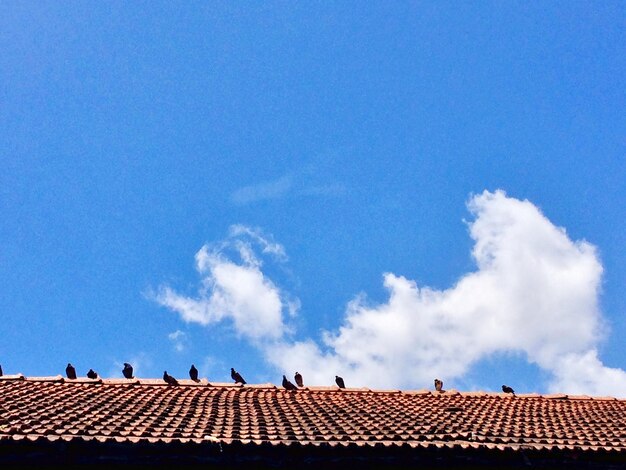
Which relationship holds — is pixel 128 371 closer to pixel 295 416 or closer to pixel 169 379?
pixel 169 379

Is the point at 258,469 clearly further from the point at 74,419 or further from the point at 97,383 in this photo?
the point at 97,383

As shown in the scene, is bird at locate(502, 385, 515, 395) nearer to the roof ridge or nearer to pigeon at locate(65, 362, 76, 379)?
the roof ridge

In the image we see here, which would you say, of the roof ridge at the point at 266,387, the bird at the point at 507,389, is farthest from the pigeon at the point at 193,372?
the bird at the point at 507,389

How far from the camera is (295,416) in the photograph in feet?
25.6

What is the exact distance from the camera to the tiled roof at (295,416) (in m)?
6.48

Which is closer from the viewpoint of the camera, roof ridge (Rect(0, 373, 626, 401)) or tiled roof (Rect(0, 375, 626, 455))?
tiled roof (Rect(0, 375, 626, 455))

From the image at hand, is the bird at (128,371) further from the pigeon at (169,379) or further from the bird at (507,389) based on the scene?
the bird at (507,389)

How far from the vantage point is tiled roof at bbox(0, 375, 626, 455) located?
21.3 ft

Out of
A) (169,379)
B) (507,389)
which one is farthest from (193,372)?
(507,389)

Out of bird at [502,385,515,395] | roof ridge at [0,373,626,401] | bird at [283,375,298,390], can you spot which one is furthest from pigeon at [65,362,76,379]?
bird at [502,385,515,395]

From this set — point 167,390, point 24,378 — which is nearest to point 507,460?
point 167,390

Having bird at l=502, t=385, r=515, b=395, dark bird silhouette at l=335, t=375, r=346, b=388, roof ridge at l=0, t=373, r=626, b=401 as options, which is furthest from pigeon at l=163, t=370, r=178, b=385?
bird at l=502, t=385, r=515, b=395

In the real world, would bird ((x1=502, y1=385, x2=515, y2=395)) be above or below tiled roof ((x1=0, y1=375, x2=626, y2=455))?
A: above

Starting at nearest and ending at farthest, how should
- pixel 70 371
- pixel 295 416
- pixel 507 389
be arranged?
pixel 295 416 → pixel 70 371 → pixel 507 389
